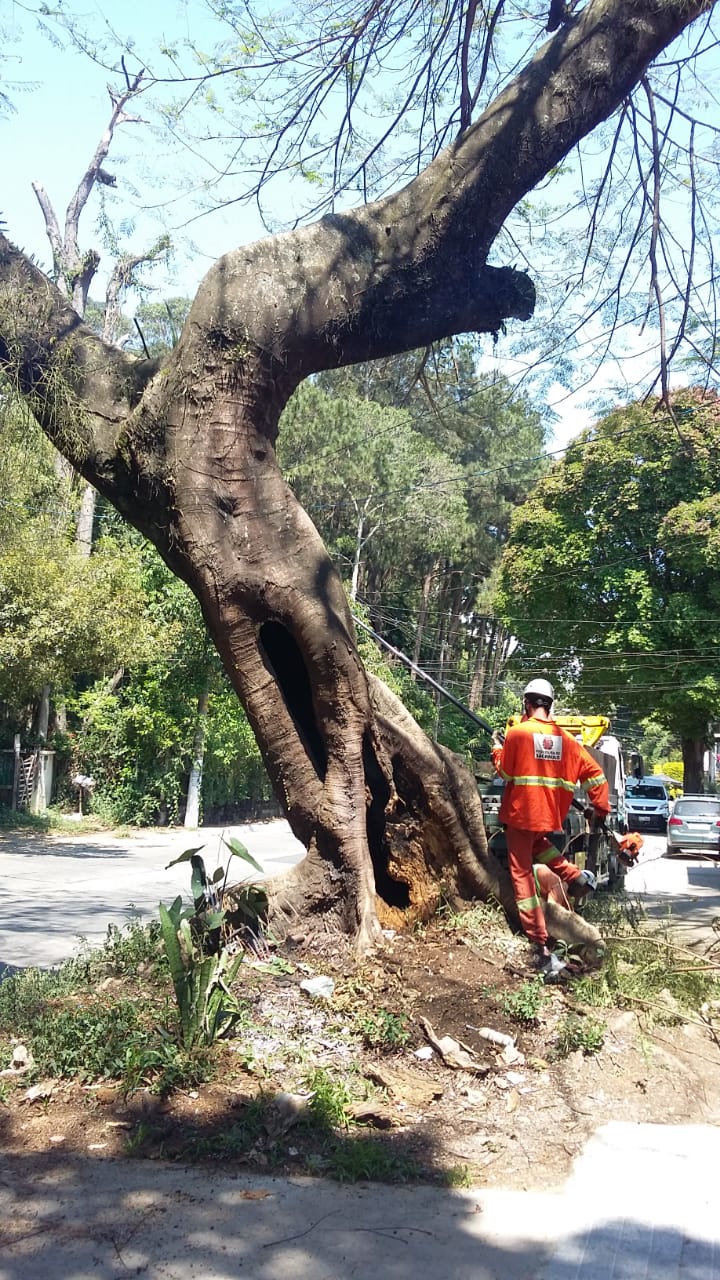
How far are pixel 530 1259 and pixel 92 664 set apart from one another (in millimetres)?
17329

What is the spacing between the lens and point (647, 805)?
34.0 m

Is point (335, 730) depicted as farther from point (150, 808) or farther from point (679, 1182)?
point (150, 808)

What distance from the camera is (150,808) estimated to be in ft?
82.8

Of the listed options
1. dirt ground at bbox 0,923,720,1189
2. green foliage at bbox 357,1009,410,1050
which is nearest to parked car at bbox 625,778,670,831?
dirt ground at bbox 0,923,720,1189

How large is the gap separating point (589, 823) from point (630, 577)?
69.5 ft

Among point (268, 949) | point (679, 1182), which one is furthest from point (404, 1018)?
point (679, 1182)

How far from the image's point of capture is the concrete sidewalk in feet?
10.7

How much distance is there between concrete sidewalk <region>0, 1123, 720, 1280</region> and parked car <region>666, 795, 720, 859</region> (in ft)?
72.8

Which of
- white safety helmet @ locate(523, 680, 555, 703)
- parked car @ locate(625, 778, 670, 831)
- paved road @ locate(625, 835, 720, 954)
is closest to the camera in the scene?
white safety helmet @ locate(523, 680, 555, 703)

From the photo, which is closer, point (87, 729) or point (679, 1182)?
point (679, 1182)

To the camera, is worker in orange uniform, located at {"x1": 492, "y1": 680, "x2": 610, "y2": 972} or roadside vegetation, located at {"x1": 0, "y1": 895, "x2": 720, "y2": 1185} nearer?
roadside vegetation, located at {"x1": 0, "y1": 895, "x2": 720, "y2": 1185}

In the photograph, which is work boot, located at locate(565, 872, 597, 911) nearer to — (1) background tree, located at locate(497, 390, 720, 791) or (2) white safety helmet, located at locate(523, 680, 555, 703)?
(2) white safety helmet, located at locate(523, 680, 555, 703)

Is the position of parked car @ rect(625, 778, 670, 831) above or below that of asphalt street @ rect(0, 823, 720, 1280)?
above

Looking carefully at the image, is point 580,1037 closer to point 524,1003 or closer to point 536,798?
point 524,1003
